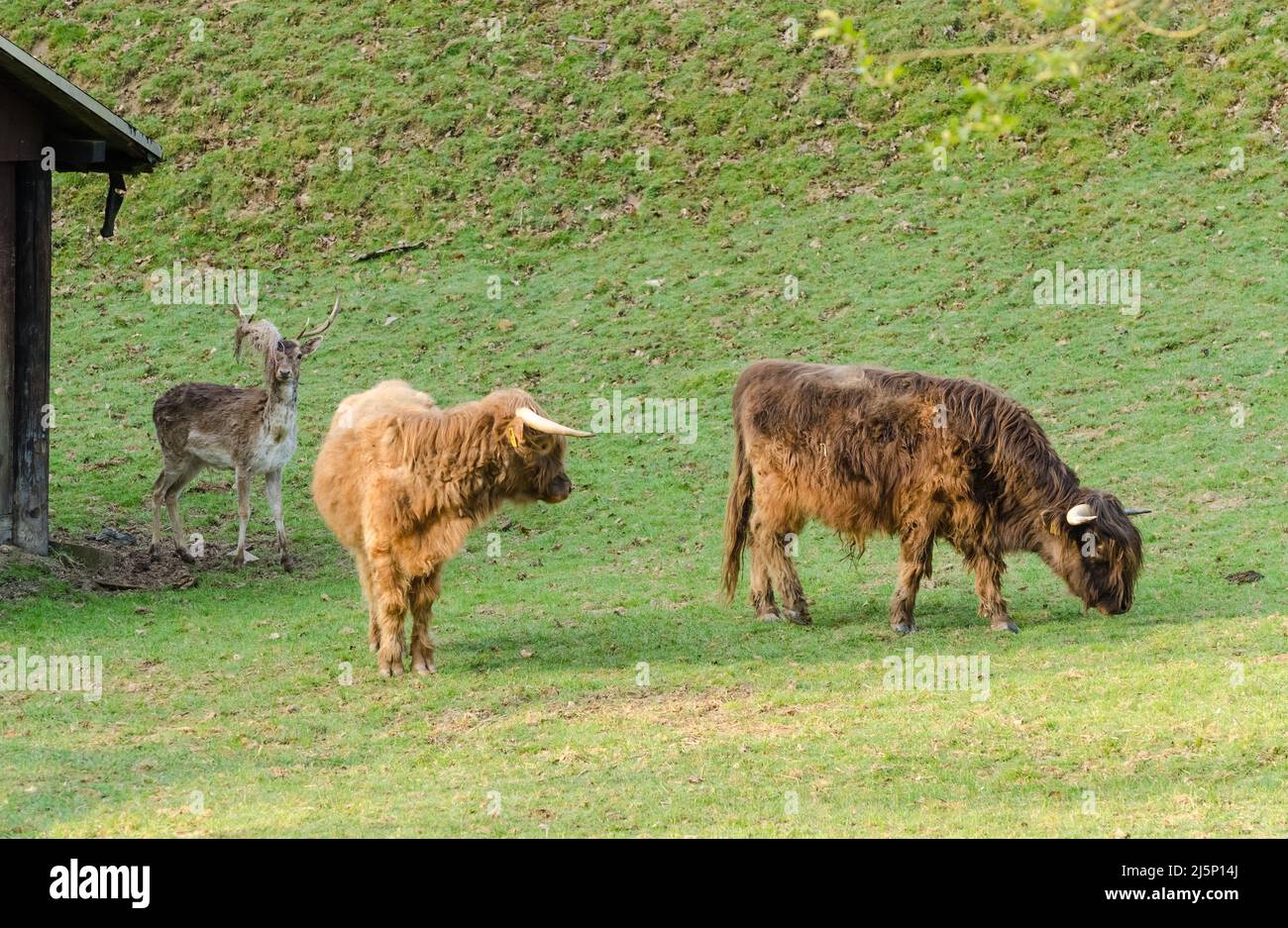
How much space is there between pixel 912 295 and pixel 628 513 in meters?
8.38

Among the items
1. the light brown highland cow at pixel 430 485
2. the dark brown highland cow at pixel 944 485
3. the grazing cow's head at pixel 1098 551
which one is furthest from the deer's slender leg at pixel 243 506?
the grazing cow's head at pixel 1098 551

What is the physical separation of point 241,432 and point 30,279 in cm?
263

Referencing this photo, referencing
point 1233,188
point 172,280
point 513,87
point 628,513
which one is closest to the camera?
point 628,513

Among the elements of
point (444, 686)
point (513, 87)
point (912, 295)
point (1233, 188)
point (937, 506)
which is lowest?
point (444, 686)

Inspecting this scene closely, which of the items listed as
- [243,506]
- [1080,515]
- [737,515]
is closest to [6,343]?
[243,506]

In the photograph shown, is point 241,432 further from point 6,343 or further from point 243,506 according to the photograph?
point 6,343

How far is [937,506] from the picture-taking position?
1266 centimetres

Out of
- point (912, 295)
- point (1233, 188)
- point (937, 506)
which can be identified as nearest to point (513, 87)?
point (912, 295)

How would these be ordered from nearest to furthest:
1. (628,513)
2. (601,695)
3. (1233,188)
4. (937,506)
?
(601,695) → (937,506) → (628,513) → (1233,188)

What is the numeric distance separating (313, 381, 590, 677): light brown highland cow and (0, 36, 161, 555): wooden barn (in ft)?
17.9

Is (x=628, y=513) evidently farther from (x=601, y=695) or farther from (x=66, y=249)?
(x=66, y=249)

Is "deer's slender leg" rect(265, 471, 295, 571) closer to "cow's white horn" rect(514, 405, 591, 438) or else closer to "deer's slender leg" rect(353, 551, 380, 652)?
"deer's slender leg" rect(353, 551, 380, 652)

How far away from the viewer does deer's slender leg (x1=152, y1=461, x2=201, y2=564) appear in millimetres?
15992

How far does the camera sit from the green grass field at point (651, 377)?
29.7 ft
